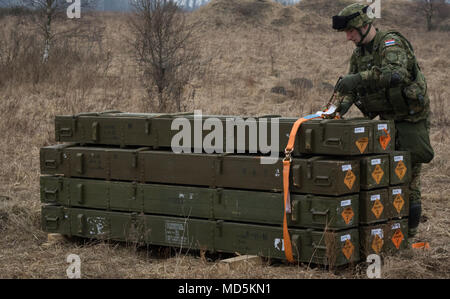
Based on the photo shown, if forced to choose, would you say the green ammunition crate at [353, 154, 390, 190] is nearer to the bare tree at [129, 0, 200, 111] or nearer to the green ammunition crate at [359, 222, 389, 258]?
the green ammunition crate at [359, 222, 389, 258]

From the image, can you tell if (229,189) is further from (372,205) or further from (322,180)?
(372,205)

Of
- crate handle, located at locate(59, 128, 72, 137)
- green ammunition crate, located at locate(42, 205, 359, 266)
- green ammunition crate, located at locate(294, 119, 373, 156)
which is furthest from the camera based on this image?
crate handle, located at locate(59, 128, 72, 137)

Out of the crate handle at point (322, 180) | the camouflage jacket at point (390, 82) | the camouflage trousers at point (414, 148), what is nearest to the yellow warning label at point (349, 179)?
the crate handle at point (322, 180)

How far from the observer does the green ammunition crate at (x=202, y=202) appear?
189 inches

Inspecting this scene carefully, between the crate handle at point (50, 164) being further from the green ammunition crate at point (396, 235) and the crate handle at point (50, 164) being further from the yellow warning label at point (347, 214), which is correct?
the green ammunition crate at point (396, 235)

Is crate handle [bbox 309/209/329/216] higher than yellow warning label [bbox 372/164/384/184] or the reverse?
the reverse

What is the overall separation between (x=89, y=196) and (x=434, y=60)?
19.4 meters

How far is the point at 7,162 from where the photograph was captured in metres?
9.33

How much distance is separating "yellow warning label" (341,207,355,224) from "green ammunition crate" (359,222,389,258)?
0.21 metres

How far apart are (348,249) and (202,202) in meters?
1.24

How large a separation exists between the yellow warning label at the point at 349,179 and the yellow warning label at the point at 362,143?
0.60 ft

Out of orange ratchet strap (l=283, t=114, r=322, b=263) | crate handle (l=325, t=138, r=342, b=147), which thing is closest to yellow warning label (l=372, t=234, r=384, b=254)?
orange ratchet strap (l=283, t=114, r=322, b=263)

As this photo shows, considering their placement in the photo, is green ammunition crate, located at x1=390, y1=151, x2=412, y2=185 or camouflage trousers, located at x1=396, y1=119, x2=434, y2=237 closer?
green ammunition crate, located at x1=390, y1=151, x2=412, y2=185

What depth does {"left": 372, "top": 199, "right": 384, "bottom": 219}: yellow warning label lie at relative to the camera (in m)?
5.00
